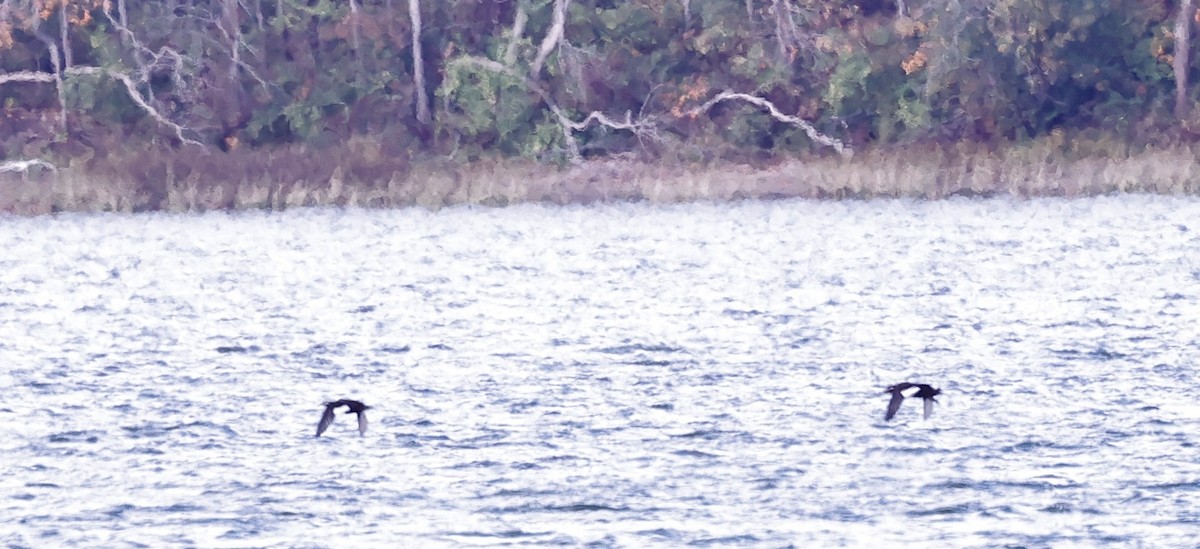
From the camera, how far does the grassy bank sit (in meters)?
40.1

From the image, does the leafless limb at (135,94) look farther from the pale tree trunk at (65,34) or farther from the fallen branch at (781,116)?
the fallen branch at (781,116)

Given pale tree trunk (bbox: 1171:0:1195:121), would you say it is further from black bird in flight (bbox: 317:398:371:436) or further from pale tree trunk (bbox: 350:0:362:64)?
black bird in flight (bbox: 317:398:371:436)

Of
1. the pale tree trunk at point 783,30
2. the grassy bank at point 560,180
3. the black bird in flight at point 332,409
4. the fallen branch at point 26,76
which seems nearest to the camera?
the black bird in flight at point 332,409

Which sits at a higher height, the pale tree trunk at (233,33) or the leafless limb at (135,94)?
the pale tree trunk at (233,33)

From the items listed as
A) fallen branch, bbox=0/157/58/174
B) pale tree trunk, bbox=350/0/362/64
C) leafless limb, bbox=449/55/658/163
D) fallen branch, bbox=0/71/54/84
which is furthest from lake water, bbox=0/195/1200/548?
pale tree trunk, bbox=350/0/362/64

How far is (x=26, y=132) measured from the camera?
47969 millimetres

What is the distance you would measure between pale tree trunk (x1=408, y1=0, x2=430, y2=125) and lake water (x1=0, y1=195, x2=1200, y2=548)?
1112 centimetres

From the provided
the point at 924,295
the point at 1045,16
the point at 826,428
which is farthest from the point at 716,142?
the point at 826,428

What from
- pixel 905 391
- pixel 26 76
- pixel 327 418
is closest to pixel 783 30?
pixel 26 76

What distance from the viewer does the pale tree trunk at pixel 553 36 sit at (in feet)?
154

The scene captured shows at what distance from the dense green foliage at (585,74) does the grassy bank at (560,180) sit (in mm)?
2788

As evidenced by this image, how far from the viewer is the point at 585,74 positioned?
159ft

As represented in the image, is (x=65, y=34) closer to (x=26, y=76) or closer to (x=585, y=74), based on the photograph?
(x=26, y=76)

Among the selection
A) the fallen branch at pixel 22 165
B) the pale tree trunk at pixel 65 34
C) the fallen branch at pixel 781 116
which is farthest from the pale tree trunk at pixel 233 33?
the fallen branch at pixel 781 116
